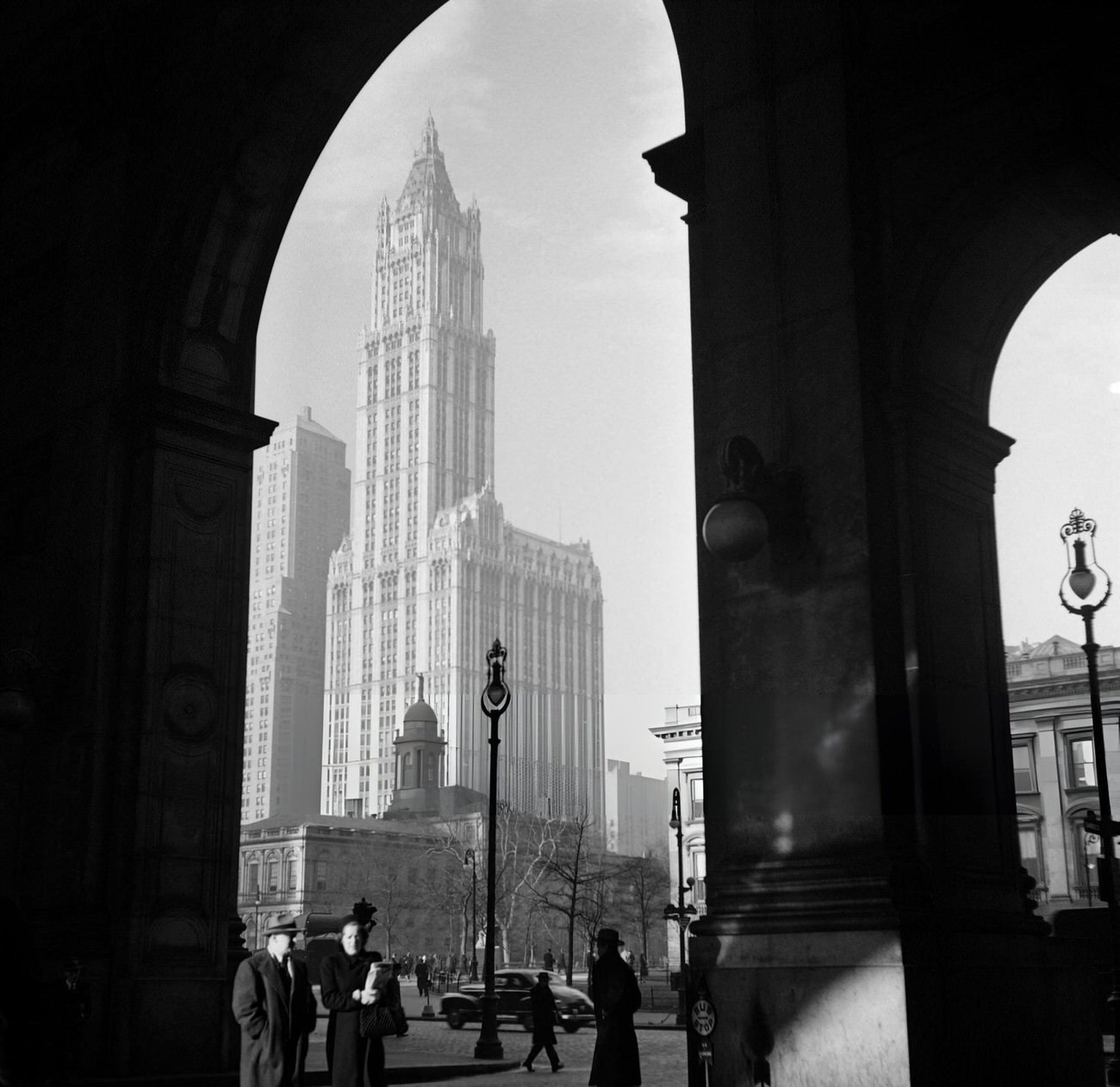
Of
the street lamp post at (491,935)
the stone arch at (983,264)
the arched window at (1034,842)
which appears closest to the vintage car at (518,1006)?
the street lamp post at (491,935)

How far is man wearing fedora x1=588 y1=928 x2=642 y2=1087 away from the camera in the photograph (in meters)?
12.9

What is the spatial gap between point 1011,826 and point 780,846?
5.42 ft

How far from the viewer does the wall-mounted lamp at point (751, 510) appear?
8.73m

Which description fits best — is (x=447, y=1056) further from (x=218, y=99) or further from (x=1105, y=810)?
(x=218, y=99)

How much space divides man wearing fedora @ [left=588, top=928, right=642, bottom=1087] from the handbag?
3513mm

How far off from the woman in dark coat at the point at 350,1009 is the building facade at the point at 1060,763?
5519 centimetres

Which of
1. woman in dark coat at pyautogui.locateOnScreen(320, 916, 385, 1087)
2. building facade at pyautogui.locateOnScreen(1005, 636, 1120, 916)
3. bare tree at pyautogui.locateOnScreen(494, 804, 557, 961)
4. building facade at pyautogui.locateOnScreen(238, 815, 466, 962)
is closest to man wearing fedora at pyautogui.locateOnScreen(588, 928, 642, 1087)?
woman in dark coat at pyautogui.locateOnScreen(320, 916, 385, 1087)

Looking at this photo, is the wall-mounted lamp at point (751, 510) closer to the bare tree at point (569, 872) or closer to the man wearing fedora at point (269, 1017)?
the man wearing fedora at point (269, 1017)

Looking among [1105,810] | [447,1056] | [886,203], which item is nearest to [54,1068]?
[886,203]

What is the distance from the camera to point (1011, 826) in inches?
360

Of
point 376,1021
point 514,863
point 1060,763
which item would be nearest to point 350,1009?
point 376,1021

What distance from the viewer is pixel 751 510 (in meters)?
8.73

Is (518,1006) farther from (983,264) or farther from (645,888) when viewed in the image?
(645,888)

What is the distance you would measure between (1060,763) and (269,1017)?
197ft
